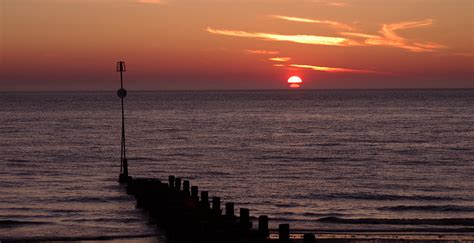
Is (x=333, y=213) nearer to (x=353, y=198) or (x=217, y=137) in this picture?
(x=353, y=198)

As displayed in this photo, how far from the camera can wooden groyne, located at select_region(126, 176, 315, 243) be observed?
18.4 m

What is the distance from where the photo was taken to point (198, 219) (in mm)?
21078

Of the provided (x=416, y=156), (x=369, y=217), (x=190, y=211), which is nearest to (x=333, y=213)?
(x=369, y=217)

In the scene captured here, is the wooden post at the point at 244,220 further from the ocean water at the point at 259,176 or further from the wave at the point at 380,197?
the wave at the point at 380,197

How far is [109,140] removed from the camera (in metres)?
86.4

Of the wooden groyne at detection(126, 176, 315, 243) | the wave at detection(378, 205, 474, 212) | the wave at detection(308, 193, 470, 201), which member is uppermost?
the wooden groyne at detection(126, 176, 315, 243)

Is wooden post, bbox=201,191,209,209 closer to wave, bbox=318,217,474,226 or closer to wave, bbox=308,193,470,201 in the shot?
wave, bbox=318,217,474,226

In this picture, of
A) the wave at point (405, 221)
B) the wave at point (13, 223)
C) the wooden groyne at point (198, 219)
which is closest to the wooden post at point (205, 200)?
the wooden groyne at point (198, 219)

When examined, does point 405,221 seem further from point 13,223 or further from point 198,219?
point 13,223

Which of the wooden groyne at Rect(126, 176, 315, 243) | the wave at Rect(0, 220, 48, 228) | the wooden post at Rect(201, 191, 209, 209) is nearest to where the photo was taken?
the wooden groyne at Rect(126, 176, 315, 243)

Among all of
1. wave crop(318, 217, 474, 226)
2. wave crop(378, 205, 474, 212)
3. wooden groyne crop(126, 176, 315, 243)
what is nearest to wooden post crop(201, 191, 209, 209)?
wooden groyne crop(126, 176, 315, 243)

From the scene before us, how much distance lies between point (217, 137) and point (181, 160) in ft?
93.9

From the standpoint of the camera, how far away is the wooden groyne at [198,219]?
18.4 metres

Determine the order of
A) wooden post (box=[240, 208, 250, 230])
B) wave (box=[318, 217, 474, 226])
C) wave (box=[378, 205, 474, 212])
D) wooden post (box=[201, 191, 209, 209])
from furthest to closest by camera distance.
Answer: wave (box=[378, 205, 474, 212]) → wave (box=[318, 217, 474, 226]) → wooden post (box=[201, 191, 209, 209]) → wooden post (box=[240, 208, 250, 230])
